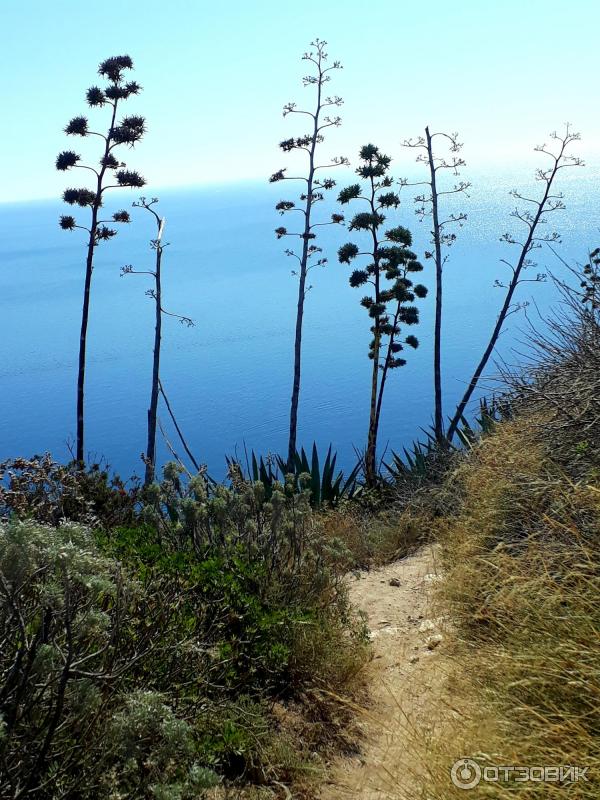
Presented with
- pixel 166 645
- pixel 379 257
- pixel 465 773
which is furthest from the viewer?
pixel 379 257

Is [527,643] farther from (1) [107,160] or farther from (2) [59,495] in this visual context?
(1) [107,160]

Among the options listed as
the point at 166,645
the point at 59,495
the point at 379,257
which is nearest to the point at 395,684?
the point at 166,645

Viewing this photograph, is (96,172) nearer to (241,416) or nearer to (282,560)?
(282,560)

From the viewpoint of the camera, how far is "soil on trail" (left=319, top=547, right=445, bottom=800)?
3732 mm

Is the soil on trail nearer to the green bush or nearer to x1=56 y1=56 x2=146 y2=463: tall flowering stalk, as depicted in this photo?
the green bush

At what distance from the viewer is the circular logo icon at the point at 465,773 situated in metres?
2.99

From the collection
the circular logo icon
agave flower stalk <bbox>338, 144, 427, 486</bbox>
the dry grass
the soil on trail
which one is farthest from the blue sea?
the circular logo icon

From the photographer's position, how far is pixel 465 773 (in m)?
3.05

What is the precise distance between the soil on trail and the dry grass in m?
0.15

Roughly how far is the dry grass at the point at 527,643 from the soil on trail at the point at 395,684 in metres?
0.15

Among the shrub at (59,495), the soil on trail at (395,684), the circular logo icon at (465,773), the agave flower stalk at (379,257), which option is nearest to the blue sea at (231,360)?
the agave flower stalk at (379,257)

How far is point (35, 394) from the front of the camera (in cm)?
9056

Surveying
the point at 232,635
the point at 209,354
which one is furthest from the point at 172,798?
the point at 209,354

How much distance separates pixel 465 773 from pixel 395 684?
1843mm
